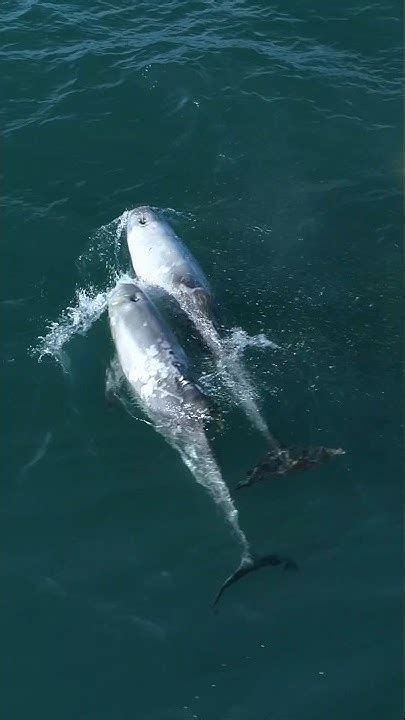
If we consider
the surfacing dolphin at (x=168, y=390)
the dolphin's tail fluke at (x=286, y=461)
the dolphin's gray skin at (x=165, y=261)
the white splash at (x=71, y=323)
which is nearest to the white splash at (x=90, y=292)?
the white splash at (x=71, y=323)

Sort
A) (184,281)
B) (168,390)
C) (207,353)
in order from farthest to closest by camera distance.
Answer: (184,281) < (207,353) < (168,390)

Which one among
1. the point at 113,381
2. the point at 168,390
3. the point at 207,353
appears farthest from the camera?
the point at 207,353

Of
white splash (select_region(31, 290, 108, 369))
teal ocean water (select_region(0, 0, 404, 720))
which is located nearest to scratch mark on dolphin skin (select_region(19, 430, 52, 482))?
teal ocean water (select_region(0, 0, 404, 720))

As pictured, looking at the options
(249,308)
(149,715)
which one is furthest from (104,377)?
(149,715)

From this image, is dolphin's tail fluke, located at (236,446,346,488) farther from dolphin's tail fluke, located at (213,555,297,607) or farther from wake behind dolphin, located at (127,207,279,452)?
dolphin's tail fluke, located at (213,555,297,607)

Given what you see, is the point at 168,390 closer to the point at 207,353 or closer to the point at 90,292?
the point at 207,353

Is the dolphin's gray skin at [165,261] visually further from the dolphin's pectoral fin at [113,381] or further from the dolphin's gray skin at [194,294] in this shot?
the dolphin's pectoral fin at [113,381]

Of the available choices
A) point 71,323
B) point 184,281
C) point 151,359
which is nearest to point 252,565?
point 151,359
